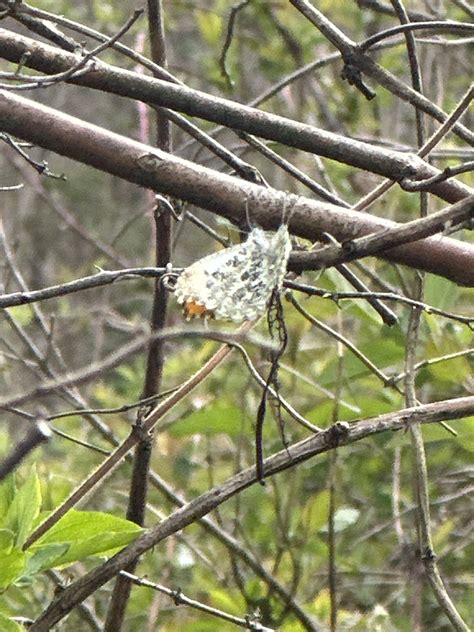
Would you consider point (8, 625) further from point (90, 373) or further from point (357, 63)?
point (357, 63)

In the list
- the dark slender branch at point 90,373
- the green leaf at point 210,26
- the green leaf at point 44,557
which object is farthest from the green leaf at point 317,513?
the green leaf at point 210,26

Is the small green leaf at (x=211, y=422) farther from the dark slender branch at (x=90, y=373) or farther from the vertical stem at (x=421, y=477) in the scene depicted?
the dark slender branch at (x=90, y=373)

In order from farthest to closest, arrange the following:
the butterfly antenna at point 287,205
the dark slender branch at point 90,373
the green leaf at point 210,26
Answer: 1. the green leaf at point 210,26
2. the butterfly antenna at point 287,205
3. the dark slender branch at point 90,373

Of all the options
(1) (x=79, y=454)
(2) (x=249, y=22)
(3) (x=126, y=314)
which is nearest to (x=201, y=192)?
(1) (x=79, y=454)

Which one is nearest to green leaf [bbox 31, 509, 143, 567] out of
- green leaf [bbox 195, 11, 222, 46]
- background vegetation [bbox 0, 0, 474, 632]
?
background vegetation [bbox 0, 0, 474, 632]

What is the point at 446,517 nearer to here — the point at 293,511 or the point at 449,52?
the point at 293,511

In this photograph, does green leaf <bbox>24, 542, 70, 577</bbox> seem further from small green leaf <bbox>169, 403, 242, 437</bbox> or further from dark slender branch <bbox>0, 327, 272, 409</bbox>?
small green leaf <bbox>169, 403, 242, 437</bbox>
